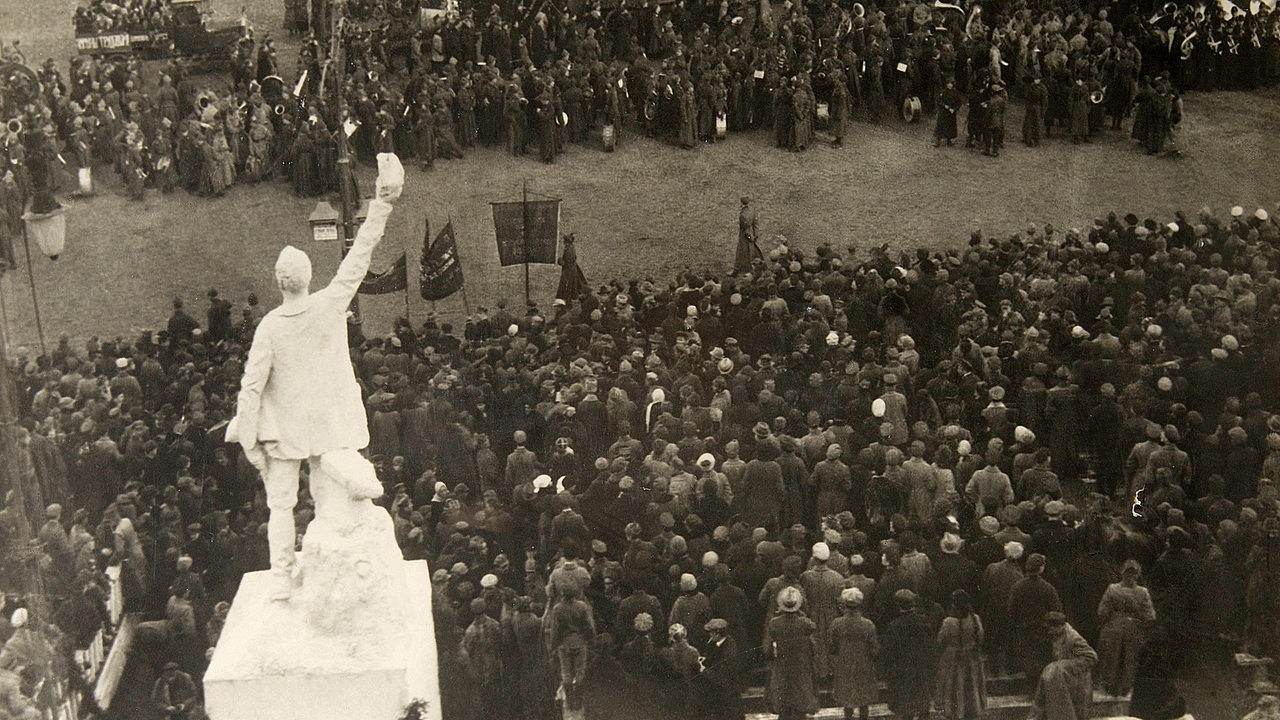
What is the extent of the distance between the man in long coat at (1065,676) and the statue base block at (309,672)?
16.2ft

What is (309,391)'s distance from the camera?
10.5m

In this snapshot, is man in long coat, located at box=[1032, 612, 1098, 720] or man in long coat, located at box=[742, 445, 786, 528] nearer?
man in long coat, located at box=[1032, 612, 1098, 720]

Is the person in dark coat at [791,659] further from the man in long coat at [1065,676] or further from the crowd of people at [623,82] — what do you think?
the crowd of people at [623,82]

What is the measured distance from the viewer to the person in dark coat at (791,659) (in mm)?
12836

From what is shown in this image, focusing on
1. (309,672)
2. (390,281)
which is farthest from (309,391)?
(390,281)

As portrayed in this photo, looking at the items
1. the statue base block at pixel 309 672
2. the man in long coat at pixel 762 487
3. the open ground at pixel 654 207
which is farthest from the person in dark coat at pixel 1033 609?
the open ground at pixel 654 207

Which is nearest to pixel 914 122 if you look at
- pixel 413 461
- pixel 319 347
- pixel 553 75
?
pixel 553 75

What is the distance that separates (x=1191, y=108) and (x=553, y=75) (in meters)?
11.7

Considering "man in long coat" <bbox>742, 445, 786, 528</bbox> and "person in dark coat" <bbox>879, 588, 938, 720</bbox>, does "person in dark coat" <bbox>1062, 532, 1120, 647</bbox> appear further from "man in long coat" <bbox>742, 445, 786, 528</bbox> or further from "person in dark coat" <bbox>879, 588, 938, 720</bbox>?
"man in long coat" <bbox>742, 445, 786, 528</bbox>

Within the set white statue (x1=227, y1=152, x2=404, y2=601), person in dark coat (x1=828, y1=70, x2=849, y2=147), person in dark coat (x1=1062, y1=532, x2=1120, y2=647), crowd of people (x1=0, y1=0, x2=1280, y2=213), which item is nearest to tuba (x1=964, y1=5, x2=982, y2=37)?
crowd of people (x1=0, y1=0, x2=1280, y2=213)

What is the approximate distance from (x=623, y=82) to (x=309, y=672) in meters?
19.9

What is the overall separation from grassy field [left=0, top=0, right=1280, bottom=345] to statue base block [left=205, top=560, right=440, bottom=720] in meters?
13.1

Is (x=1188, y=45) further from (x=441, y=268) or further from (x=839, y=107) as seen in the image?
(x=441, y=268)

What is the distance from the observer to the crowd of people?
2716 cm
